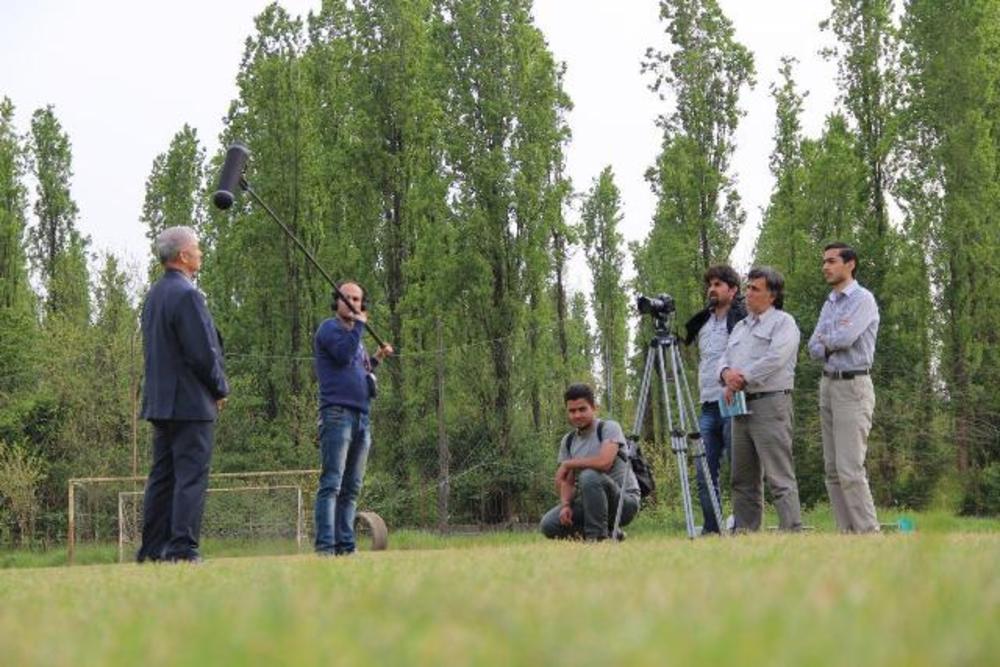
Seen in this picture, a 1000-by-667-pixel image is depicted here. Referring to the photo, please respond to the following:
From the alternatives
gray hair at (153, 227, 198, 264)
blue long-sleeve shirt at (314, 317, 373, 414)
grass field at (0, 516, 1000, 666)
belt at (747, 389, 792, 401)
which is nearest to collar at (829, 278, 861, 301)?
belt at (747, 389, 792, 401)

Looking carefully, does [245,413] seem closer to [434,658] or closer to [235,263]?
[235,263]

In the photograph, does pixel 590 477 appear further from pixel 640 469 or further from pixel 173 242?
pixel 173 242

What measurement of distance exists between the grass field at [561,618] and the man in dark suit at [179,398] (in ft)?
11.0

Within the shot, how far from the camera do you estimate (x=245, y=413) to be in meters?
32.5

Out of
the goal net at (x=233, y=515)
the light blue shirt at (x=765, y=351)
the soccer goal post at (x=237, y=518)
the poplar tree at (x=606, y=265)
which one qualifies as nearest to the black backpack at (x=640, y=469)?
the light blue shirt at (x=765, y=351)

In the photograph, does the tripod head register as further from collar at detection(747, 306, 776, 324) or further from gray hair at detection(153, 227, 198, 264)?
gray hair at detection(153, 227, 198, 264)

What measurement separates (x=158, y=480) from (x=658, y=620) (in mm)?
6096

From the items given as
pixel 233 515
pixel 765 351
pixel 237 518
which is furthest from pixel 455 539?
pixel 765 351

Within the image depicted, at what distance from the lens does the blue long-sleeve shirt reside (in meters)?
8.55

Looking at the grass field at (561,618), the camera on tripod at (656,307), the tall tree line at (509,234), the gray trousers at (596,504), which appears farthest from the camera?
the tall tree line at (509,234)

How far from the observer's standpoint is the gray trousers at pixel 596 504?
27.4 ft

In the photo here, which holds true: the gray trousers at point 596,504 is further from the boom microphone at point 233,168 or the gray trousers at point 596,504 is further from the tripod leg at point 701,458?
the boom microphone at point 233,168

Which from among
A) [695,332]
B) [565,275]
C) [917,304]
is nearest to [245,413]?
[565,275]

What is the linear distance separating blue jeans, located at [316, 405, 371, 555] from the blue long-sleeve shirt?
8 centimetres
